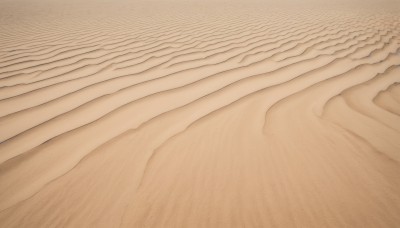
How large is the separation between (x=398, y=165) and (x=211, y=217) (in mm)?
1024

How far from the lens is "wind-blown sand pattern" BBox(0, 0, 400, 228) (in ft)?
3.63

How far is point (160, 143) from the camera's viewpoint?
154 centimetres

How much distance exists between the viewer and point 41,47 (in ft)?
12.2

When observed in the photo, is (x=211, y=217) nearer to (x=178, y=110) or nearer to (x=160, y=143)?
(x=160, y=143)

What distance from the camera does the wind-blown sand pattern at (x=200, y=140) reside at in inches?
43.6

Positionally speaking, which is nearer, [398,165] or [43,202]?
[43,202]

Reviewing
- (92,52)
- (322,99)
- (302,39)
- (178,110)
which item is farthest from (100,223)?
(302,39)

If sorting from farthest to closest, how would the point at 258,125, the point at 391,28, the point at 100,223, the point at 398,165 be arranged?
A: the point at 391,28 → the point at 258,125 → the point at 398,165 → the point at 100,223

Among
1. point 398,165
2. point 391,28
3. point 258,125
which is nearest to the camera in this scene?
point 398,165

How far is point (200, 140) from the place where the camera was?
5.10 feet

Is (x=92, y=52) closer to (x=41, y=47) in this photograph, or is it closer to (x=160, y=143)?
(x=41, y=47)

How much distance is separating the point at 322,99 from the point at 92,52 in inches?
117

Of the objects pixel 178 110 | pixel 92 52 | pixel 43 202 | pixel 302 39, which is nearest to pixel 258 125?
pixel 178 110

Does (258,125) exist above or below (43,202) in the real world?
above
